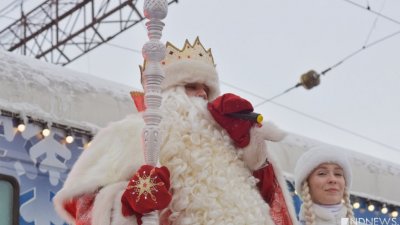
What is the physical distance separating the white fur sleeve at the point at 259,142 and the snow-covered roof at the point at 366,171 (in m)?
2.99

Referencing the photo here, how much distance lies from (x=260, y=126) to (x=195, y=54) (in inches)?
17.5

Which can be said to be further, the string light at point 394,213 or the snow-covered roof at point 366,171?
the string light at point 394,213

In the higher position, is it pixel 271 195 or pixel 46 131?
pixel 46 131

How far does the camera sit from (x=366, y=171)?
6.53 meters

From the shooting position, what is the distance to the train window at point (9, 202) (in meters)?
3.35

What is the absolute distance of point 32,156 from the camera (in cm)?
426

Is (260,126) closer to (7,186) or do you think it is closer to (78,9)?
(7,186)

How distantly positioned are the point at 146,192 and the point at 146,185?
2cm

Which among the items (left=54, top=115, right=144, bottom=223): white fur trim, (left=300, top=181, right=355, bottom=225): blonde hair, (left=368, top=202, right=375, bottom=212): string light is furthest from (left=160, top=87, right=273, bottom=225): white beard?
(left=368, top=202, right=375, bottom=212): string light

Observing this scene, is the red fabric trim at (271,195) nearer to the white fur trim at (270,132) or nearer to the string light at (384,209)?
the white fur trim at (270,132)

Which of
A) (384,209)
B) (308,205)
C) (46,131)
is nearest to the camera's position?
(308,205)

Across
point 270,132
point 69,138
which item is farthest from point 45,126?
point 270,132

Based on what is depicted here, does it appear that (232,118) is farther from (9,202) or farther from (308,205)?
(9,202)

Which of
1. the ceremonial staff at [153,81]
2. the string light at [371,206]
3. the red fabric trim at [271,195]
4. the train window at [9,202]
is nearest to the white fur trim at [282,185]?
the red fabric trim at [271,195]
